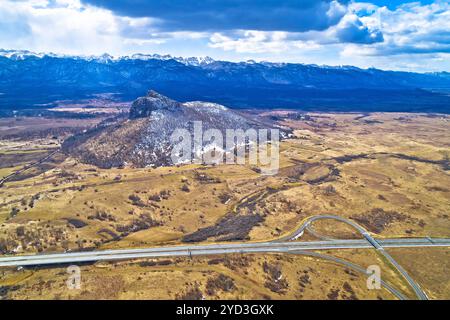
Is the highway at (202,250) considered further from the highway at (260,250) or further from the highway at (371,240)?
the highway at (371,240)

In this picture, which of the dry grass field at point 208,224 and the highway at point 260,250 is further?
the highway at point 260,250

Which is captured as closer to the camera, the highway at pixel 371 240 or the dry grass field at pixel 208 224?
the dry grass field at pixel 208 224

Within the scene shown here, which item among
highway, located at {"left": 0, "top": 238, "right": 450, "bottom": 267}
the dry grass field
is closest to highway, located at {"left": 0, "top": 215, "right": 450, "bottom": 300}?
highway, located at {"left": 0, "top": 238, "right": 450, "bottom": 267}

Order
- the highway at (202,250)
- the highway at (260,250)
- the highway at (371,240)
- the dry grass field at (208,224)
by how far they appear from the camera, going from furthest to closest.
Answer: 1. the highway at (202,250)
2. the highway at (260,250)
3. the highway at (371,240)
4. the dry grass field at (208,224)

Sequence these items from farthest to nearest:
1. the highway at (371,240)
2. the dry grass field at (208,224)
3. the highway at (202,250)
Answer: the highway at (202,250) → the highway at (371,240) → the dry grass field at (208,224)

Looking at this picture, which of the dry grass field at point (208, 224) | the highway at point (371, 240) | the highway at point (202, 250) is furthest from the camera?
the highway at point (202, 250)

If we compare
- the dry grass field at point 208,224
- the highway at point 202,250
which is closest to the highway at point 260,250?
the highway at point 202,250

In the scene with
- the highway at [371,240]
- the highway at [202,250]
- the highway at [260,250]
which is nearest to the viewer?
the highway at [371,240]

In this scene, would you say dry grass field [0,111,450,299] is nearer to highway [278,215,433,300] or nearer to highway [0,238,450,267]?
highway [278,215,433,300]

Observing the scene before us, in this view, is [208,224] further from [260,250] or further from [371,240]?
[371,240]

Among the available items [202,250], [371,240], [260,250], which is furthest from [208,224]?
[371,240]
